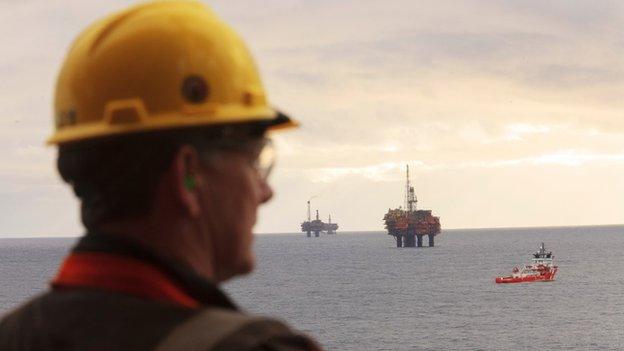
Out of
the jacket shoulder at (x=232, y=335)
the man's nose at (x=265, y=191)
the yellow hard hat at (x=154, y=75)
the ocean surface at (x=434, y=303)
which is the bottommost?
the ocean surface at (x=434, y=303)

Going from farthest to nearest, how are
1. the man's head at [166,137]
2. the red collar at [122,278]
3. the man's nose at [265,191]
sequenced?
1. the man's nose at [265,191]
2. the man's head at [166,137]
3. the red collar at [122,278]

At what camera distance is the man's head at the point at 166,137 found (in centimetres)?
179

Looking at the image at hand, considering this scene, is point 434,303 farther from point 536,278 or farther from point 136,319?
point 136,319

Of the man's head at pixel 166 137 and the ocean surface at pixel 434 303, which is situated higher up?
the man's head at pixel 166 137

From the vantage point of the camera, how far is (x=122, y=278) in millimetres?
→ 1667

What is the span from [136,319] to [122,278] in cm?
12

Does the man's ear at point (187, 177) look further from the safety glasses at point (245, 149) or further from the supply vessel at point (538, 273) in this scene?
the supply vessel at point (538, 273)

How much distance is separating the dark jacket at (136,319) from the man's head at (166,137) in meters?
0.09

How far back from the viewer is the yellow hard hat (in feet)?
5.91

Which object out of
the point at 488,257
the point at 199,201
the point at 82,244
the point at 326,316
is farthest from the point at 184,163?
the point at 488,257

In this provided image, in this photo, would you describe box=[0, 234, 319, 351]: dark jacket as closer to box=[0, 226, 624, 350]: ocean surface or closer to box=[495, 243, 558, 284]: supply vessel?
box=[0, 226, 624, 350]: ocean surface

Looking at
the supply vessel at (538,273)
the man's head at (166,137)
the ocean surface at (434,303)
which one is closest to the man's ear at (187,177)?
the man's head at (166,137)

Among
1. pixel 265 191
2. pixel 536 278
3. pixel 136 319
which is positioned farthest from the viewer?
pixel 536 278

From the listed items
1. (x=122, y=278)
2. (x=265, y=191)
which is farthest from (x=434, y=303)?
(x=122, y=278)
